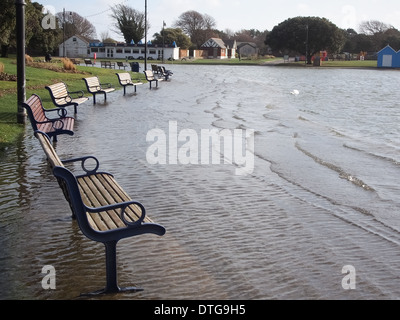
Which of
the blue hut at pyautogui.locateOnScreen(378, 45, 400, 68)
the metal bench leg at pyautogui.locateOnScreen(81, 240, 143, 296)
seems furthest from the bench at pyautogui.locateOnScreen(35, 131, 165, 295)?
the blue hut at pyautogui.locateOnScreen(378, 45, 400, 68)

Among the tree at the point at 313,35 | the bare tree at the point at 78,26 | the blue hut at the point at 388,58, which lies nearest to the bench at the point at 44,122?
the blue hut at the point at 388,58

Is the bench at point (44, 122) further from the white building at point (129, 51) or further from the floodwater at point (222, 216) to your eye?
the white building at point (129, 51)

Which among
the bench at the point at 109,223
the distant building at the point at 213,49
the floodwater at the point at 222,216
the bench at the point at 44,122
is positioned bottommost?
the floodwater at the point at 222,216

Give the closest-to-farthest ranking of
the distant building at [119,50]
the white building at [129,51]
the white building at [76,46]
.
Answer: the white building at [76,46] < the distant building at [119,50] < the white building at [129,51]

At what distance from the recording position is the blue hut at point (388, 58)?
88562mm


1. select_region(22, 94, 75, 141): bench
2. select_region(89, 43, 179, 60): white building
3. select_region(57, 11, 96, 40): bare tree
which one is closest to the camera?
select_region(22, 94, 75, 141): bench

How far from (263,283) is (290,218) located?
2092 millimetres

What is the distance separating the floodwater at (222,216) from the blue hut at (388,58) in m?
80.0

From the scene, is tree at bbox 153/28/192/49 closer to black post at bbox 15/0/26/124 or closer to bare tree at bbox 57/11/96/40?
bare tree at bbox 57/11/96/40

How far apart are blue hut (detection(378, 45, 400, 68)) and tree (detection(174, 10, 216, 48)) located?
50.6 metres

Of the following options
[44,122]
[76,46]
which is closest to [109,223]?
[44,122]

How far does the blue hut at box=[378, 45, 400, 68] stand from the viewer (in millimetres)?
88562
